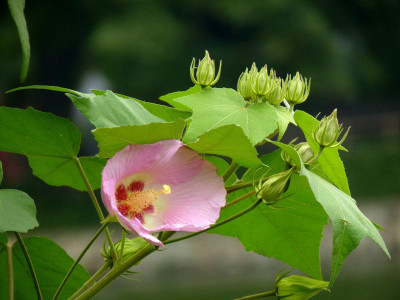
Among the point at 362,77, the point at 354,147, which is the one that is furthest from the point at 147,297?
the point at 362,77

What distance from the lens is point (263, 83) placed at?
16.8 inches

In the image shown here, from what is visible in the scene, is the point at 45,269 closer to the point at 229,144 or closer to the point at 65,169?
the point at 65,169

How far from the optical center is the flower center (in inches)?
16.3

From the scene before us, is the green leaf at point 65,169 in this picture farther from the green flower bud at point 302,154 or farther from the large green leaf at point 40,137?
the green flower bud at point 302,154

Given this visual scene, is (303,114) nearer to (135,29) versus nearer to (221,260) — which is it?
(221,260)

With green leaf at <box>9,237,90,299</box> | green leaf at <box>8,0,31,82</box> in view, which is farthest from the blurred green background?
green leaf at <box>8,0,31,82</box>

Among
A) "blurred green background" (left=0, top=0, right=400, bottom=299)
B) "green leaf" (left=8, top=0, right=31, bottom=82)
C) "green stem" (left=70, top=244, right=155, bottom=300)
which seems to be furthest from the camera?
"blurred green background" (left=0, top=0, right=400, bottom=299)

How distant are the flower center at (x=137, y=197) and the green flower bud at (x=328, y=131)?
0.09 meters

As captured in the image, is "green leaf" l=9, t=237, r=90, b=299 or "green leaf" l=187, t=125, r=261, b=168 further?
"green leaf" l=9, t=237, r=90, b=299

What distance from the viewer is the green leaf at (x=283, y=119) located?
1.40 ft

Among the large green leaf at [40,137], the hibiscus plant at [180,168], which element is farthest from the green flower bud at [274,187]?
the large green leaf at [40,137]

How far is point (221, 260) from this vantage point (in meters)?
6.32

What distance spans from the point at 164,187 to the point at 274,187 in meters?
0.06

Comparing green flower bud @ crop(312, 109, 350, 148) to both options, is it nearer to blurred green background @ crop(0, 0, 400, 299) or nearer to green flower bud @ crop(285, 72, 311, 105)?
green flower bud @ crop(285, 72, 311, 105)
